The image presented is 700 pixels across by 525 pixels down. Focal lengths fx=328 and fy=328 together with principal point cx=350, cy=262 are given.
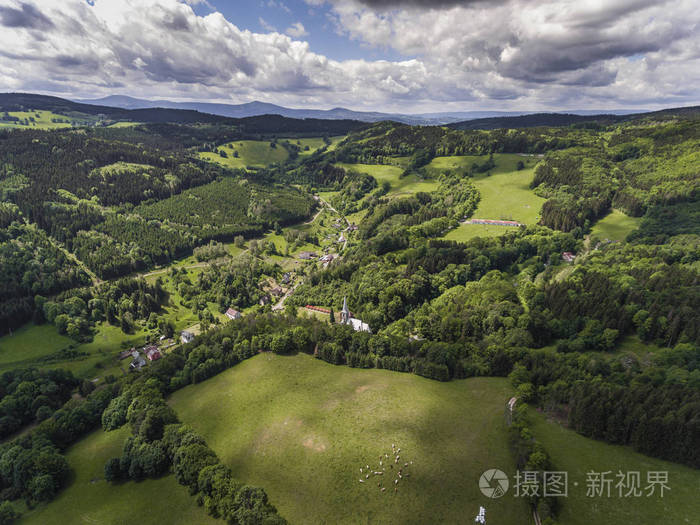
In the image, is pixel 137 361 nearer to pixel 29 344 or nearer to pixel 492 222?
pixel 29 344

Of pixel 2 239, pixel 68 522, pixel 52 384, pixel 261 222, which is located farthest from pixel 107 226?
pixel 68 522

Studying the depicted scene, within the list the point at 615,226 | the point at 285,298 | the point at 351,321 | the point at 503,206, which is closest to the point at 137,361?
the point at 285,298

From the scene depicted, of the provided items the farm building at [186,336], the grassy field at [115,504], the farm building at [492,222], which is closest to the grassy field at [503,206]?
the farm building at [492,222]

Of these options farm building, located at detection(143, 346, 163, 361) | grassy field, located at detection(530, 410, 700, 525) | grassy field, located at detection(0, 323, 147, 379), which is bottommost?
grassy field, located at detection(0, 323, 147, 379)

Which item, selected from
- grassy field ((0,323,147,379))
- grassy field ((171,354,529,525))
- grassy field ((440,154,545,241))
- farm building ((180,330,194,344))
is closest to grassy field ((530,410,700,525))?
grassy field ((171,354,529,525))

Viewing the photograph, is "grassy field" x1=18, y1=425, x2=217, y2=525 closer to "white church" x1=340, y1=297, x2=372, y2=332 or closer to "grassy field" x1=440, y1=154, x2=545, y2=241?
"white church" x1=340, y1=297, x2=372, y2=332

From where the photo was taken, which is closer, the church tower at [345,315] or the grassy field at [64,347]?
the grassy field at [64,347]

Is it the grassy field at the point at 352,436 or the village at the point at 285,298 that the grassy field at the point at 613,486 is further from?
the village at the point at 285,298
